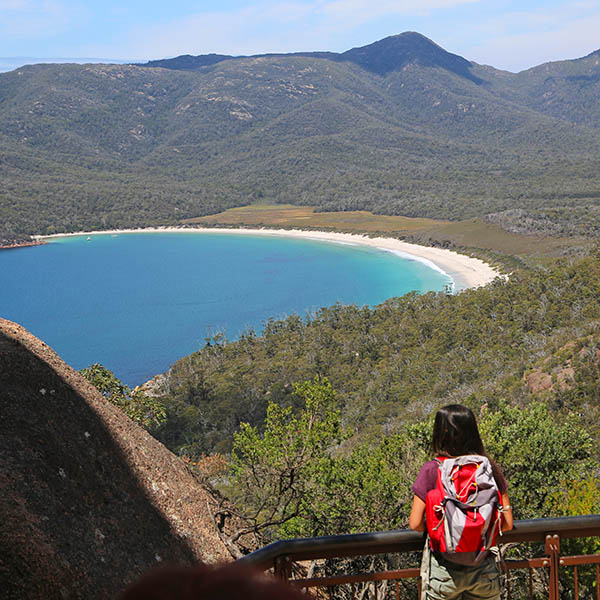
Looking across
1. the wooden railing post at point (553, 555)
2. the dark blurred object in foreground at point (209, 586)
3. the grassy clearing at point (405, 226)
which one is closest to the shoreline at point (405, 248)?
the grassy clearing at point (405, 226)

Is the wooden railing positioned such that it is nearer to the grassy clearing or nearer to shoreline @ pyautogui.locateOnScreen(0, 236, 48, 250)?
the grassy clearing

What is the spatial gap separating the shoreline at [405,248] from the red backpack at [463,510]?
197ft

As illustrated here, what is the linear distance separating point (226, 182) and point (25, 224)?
6365 cm

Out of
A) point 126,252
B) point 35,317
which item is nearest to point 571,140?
point 126,252

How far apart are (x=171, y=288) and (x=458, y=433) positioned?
82.7 m

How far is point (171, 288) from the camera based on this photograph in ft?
274

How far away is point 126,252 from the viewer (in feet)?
353

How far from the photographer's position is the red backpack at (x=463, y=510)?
277 cm

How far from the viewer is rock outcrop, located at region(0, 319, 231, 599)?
4.44 meters

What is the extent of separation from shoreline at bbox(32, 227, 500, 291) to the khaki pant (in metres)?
59.9

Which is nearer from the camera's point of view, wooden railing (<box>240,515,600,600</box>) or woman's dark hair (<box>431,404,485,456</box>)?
wooden railing (<box>240,515,600,600</box>)

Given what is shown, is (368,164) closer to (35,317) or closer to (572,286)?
(35,317)

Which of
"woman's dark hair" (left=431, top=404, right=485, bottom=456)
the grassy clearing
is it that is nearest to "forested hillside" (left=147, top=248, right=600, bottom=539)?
"woman's dark hair" (left=431, top=404, right=485, bottom=456)

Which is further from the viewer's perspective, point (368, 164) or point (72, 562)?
point (368, 164)
